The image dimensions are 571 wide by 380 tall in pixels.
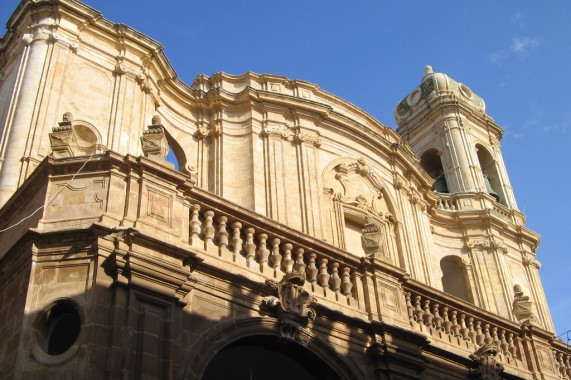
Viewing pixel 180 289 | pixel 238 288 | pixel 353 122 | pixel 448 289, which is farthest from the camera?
pixel 448 289

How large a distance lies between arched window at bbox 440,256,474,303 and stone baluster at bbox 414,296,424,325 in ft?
37.5

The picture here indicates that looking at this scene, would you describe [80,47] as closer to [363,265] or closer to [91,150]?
[91,150]

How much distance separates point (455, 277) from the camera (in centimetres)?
2448

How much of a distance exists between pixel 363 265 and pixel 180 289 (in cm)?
356

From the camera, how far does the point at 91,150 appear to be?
1673 centimetres

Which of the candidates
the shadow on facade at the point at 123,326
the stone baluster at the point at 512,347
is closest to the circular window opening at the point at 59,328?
the shadow on facade at the point at 123,326

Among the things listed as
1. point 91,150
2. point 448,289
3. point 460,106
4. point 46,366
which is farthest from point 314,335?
point 460,106

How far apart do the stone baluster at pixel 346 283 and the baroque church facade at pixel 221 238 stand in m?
0.02

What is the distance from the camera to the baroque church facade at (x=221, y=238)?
9.01 m

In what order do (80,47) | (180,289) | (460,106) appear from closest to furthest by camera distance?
1. (180,289)
2. (80,47)
3. (460,106)

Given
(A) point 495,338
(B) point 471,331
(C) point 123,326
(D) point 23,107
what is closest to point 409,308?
(B) point 471,331

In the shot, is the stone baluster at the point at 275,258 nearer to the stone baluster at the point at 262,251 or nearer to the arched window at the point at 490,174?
the stone baluster at the point at 262,251

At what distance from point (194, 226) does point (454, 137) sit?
788 inches

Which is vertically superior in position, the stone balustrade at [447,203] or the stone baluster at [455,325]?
the stone balustrade at [447,203]
